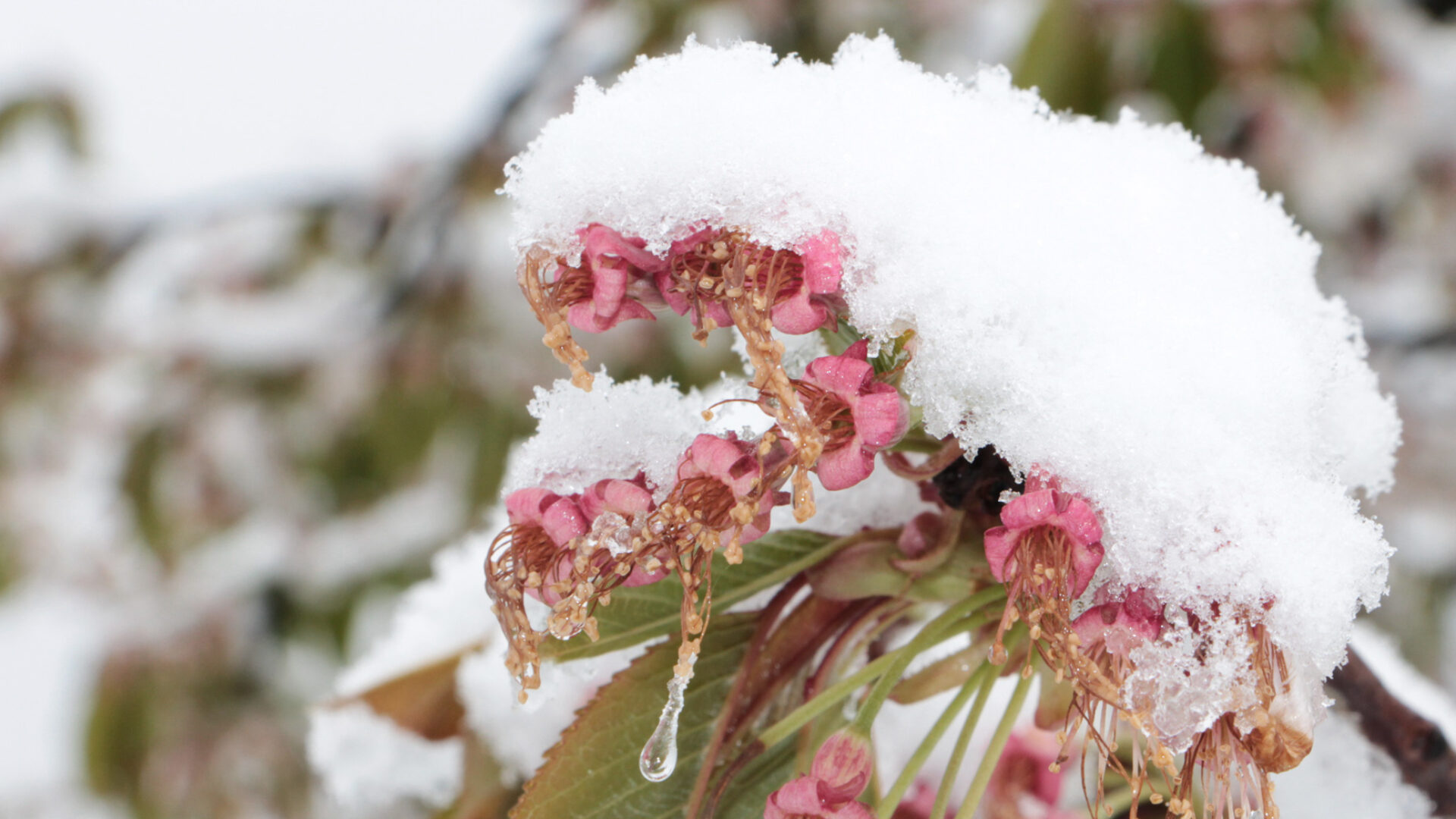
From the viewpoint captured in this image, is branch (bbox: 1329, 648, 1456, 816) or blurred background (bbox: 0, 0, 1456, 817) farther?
blurred background (bbox: 0, 0, 1456, 817)

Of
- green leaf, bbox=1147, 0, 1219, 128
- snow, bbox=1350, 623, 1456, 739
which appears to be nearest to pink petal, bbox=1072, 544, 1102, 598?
snow, bbox=1350, 623, 1456, 739

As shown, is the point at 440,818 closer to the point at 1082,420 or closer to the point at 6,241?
the point at 1082,420

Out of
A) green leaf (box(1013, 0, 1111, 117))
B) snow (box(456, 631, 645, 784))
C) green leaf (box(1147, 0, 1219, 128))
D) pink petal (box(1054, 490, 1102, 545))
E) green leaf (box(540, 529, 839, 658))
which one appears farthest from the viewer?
green leaf (box(1147, 0, 1219, 128))

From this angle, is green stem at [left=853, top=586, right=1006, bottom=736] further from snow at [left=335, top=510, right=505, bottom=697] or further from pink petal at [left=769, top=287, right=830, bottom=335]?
snow at [left=335, top=510, right=505, bottom=697]

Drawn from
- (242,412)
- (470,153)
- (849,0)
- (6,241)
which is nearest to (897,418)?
(470,153)

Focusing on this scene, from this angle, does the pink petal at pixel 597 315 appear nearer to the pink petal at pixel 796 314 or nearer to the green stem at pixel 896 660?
the pink petal at pixel 796 314

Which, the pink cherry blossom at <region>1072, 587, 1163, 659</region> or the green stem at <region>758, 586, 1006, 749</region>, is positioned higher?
the green stem at <region>758, 586, 1006, 749</region>

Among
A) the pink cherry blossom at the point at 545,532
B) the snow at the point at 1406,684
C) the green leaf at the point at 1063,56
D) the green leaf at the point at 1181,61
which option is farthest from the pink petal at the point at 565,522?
the green leaf at the point at 1181,61
